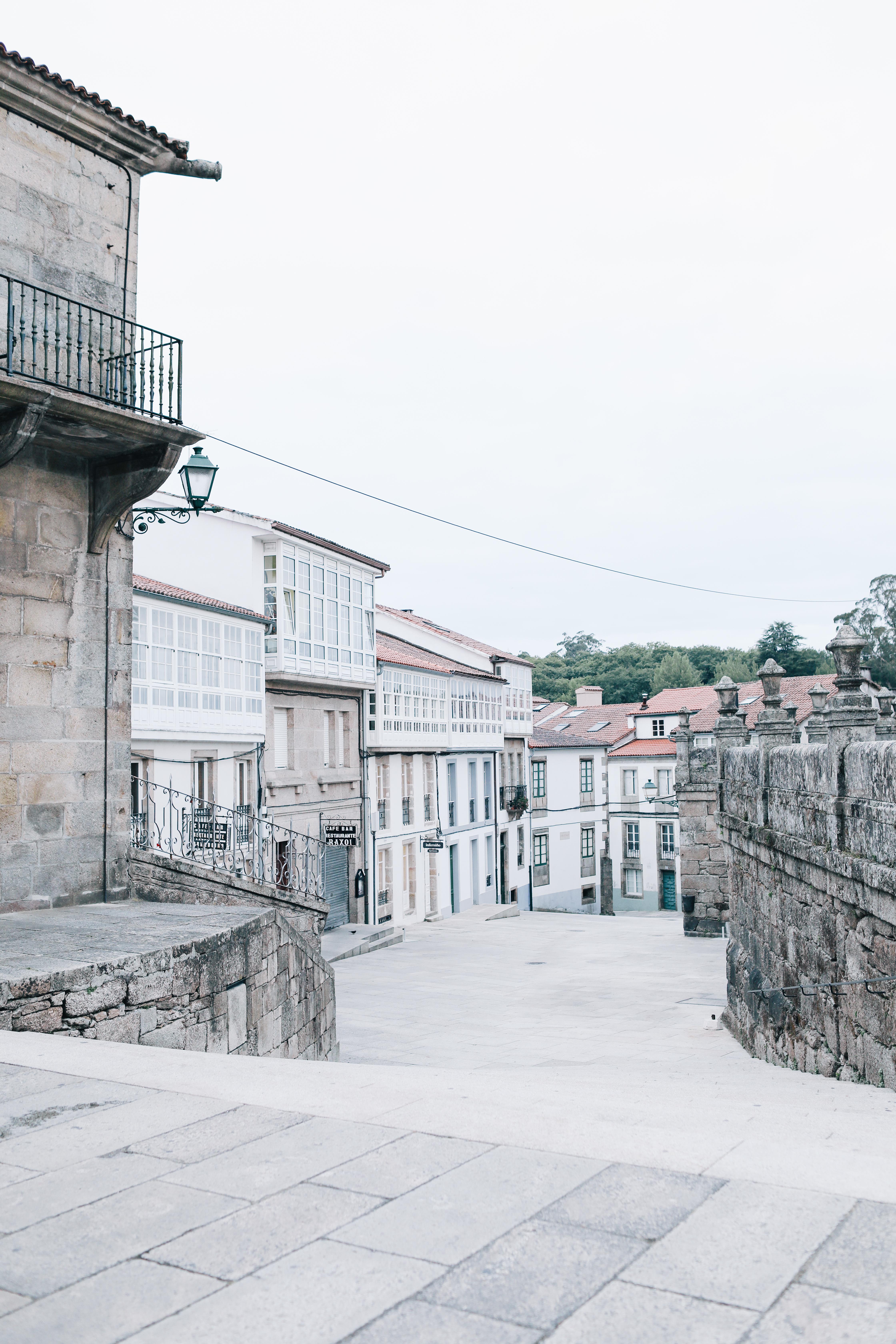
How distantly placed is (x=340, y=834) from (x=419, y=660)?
8883 mm

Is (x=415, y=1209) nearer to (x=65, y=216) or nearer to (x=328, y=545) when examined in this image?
(x=65, y=216)

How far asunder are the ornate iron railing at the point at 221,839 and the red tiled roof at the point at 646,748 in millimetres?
25877

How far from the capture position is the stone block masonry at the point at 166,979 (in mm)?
6250

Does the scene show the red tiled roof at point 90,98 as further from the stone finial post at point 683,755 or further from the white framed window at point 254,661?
the stone finial post at point 683,755

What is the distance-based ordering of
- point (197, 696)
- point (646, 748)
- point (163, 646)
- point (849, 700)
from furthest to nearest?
1. point (646, 748)
2. point (197, 696)
3. point (163, 646)
4. point (849, 700)

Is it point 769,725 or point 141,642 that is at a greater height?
point 141,642

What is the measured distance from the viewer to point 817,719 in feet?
40.2

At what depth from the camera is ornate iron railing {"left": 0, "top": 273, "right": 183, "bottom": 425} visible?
8852 millimetres

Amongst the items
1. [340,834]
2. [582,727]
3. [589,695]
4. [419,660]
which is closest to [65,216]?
[340,834]

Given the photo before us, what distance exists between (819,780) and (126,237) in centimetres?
826

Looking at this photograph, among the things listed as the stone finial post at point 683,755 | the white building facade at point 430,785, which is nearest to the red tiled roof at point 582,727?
the white building facade at point 430,785

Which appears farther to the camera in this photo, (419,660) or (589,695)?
(589,695)

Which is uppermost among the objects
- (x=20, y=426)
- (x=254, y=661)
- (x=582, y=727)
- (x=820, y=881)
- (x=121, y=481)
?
(x=20, y=426)

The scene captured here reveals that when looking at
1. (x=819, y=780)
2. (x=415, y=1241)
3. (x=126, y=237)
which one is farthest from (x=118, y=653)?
(x=415, y=1241)
